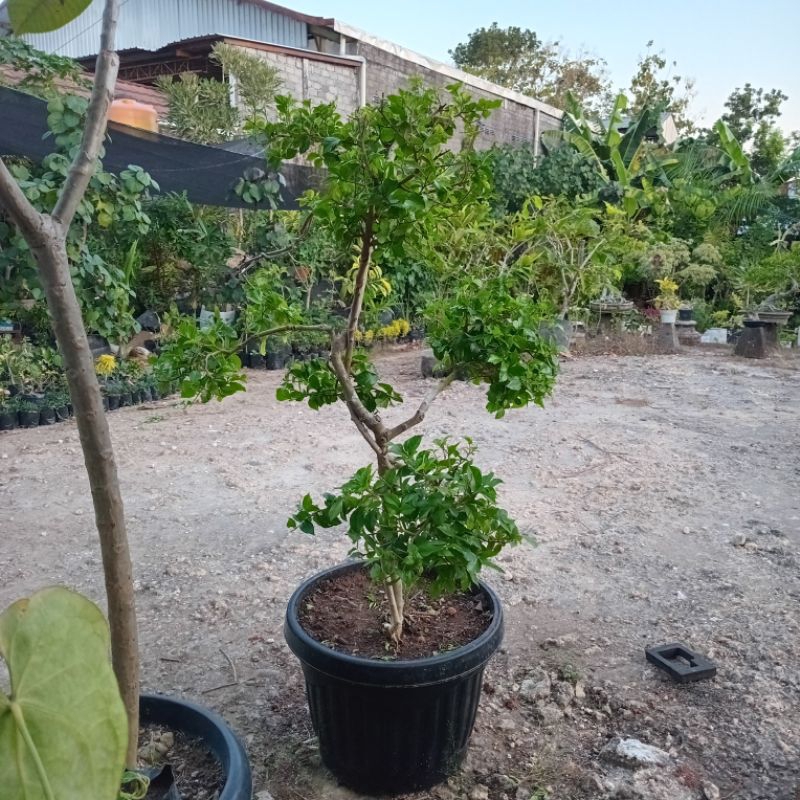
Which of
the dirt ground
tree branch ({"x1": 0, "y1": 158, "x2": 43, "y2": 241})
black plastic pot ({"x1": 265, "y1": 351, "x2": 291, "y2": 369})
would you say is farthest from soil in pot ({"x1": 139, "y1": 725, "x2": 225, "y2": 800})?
black plastic pot ({"x1": 265, "y1": 351, "x2": 291, "y2": 369})

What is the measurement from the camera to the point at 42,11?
0.72m

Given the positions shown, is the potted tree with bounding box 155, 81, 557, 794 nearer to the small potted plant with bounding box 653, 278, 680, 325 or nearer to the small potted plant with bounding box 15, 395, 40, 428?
the small potted plant with bounding box 15, 395, 40, 428

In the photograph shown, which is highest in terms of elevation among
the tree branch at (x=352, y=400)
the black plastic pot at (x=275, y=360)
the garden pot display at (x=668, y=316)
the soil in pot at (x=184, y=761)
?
the tree branch at (x=352, y=400)

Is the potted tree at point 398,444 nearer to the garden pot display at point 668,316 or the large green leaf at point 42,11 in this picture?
the large green leaf at point 42,11

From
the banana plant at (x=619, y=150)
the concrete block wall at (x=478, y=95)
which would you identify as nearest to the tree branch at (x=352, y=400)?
the concrete block wall at (x=478, y=95)

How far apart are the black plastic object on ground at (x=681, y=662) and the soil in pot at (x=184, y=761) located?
53.1 inches

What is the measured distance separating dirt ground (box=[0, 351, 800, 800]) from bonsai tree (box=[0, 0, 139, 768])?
0.75 m

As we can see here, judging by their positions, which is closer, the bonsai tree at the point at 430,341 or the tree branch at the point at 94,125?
the tree branch at the point at 94,125

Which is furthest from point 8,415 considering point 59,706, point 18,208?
point 59,706

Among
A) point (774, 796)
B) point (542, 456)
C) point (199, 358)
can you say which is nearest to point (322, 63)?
point (542, 456)

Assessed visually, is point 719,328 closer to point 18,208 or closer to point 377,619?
point 377,619

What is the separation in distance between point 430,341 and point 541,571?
140 cm

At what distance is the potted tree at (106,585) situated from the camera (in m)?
0.53

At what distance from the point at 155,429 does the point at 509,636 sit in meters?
3.15
